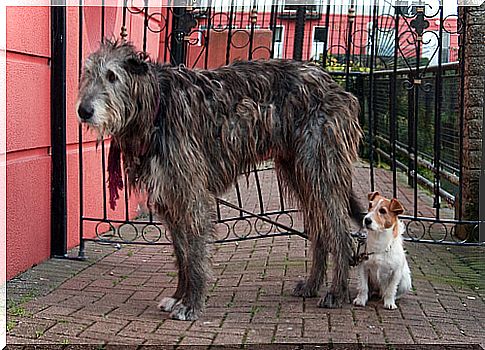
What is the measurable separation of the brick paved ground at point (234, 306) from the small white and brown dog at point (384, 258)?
11 centimetres

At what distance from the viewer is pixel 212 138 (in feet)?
16.4

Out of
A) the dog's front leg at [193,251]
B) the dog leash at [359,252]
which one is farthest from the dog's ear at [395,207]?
the dog's front leg at [193,251]

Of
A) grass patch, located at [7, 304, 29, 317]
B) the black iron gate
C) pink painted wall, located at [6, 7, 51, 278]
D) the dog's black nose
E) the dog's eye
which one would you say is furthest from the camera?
the black iron gate

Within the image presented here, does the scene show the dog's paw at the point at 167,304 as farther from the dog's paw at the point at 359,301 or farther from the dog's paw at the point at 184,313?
the dog's paw at the point at 359,301

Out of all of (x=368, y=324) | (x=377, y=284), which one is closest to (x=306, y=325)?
(x=368, y=324)

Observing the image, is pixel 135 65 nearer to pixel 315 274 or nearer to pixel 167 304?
pixel 167 304

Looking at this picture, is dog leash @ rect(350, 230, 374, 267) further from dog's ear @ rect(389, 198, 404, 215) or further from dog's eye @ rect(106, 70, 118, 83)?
dog's eye @ rect(106, 70, 118, 83)

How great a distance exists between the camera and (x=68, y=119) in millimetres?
6801

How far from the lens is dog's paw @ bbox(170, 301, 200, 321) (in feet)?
16.1

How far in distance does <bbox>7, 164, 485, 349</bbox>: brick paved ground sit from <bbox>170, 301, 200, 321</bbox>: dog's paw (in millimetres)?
60

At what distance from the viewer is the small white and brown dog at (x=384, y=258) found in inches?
208

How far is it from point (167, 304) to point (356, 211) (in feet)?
4.79

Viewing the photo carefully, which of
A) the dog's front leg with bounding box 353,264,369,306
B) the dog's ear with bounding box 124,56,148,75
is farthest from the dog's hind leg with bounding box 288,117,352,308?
the dog's ear with bounding box 124,56,148,75

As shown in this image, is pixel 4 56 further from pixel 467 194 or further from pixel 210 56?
pixel 467 194
